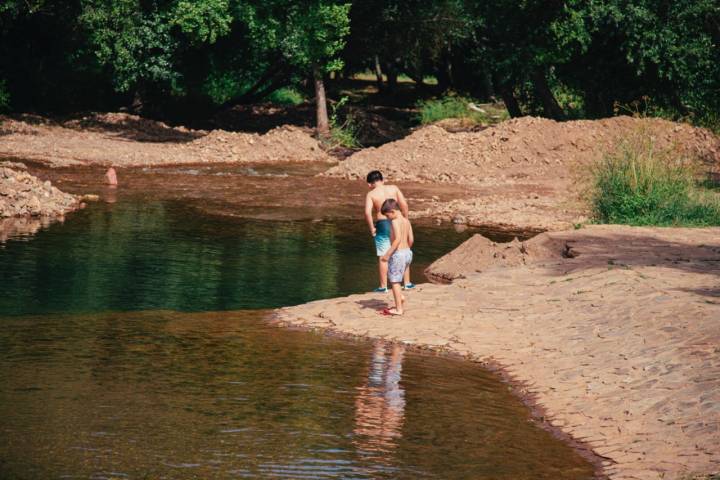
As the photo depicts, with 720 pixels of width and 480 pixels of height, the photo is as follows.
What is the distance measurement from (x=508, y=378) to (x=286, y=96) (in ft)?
147

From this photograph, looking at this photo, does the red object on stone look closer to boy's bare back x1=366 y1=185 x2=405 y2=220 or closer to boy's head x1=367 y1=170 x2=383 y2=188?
boy's bare back x1=366 y1=185 x2=405 y2=220

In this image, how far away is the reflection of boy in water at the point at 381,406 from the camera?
879 cm

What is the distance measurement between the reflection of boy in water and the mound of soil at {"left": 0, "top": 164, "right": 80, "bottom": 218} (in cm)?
1283

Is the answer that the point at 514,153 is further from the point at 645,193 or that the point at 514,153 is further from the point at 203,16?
the point at 645,193

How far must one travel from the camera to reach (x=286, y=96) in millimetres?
54656

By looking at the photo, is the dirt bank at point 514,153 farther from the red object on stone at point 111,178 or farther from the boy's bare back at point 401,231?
the boy's bare back at point 401,231

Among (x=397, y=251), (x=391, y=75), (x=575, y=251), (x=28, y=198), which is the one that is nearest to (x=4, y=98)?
(x=28, y=198)

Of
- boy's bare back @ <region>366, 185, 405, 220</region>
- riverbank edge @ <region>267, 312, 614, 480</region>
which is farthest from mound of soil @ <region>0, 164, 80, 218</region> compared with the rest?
boy's bare back @ <region>366, 185, 405, 220</region>

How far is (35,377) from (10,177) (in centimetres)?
1412

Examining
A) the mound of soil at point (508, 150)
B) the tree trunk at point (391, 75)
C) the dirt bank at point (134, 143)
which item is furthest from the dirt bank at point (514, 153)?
the tree trunk at point (391, 75)

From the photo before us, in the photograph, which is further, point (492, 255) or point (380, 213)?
point (492, 255)

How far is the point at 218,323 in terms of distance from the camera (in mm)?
13344

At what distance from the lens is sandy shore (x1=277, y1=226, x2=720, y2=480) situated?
28.8 ft

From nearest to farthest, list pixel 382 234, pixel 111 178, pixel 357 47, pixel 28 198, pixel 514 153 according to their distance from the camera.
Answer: pixel 382 234
pixel 28 198
pixel 111 178
pixel 514 153
pixel 357 47
